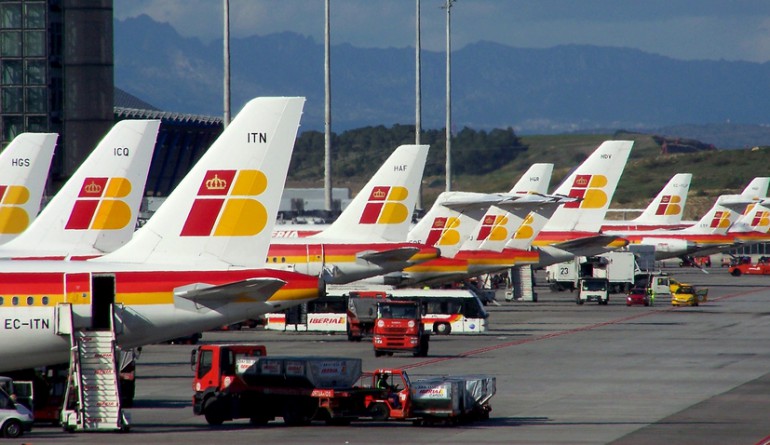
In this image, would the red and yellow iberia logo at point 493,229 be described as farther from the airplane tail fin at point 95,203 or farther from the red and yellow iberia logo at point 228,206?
the red and yellow iberia logo at point 228,206

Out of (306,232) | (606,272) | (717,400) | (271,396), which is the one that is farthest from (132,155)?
(606,272)

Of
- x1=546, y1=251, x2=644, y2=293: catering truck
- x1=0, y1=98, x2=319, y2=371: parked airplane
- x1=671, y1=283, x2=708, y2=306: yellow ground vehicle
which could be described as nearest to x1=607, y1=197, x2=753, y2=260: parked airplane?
x1=546, y1=251, x2=644, y2=293: catering truck

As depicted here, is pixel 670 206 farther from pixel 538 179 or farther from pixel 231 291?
pixel 231 291

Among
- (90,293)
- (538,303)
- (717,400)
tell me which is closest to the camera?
(90,293)

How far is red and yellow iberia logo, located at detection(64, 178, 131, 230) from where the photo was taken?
5225 centimetres

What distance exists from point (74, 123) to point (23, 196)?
173ft

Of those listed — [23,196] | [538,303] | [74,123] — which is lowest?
[538,303]

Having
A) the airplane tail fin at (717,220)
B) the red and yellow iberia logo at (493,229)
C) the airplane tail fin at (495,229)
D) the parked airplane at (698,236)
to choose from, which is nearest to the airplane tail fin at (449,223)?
the airplane tail fin at (495,229)

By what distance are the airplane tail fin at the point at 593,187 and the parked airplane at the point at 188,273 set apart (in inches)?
2573

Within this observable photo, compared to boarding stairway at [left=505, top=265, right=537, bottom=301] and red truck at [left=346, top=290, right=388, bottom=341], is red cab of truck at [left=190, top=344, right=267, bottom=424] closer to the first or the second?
red truck at [left=346, top=290, right=388, bottom=341]

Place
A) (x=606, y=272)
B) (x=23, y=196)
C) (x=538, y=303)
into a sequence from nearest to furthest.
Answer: (x=23, y=196) < (x=538, y=303) < (x=606, y=272)

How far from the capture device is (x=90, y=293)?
34.0 m

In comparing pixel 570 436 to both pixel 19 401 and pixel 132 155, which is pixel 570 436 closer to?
pixel 19 401

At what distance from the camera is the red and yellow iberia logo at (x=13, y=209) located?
56.4 m
